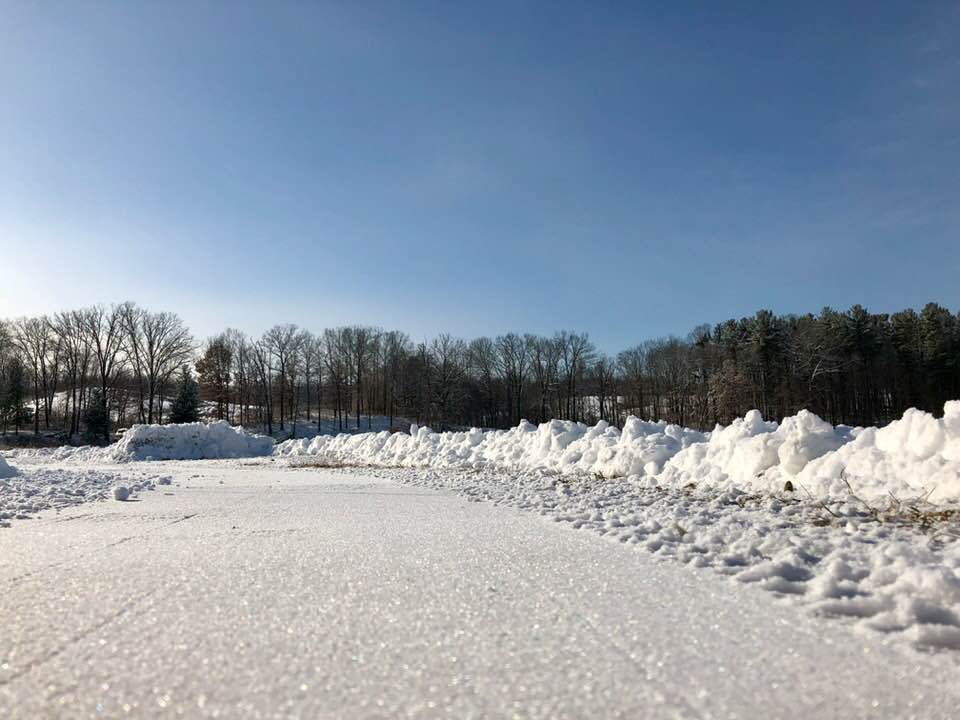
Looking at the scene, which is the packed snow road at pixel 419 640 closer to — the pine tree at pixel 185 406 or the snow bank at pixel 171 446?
the snow bank at pixel 171 446

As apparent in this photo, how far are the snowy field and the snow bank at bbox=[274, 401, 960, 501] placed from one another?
0.12 feet

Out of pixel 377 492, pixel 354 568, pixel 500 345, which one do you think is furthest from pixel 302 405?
pixel 354 568

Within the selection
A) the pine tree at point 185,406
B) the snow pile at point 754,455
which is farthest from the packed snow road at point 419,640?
the pine tree at point 185,406

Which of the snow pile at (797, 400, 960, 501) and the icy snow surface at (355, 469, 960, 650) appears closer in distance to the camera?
the icy snow surface at (355, 469, 960, 650)

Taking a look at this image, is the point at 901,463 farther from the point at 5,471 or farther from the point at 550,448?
the point at 5,471

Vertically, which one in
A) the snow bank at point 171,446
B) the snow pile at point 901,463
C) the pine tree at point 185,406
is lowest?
the snow bank at point 171,446

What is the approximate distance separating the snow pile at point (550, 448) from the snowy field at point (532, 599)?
3050 mm

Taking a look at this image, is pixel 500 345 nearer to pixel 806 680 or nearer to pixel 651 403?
pixel 651 403

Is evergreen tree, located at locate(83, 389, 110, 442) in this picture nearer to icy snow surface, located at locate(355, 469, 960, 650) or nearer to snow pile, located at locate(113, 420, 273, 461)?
snow pile, located at locate(113, 420, 273, 461)

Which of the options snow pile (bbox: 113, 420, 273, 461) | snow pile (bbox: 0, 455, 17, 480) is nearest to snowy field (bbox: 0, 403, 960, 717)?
snow pile (bbox: 0, 455, 17, 480)

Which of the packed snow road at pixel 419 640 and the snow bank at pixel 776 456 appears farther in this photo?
the snow bank at pixel 776 456

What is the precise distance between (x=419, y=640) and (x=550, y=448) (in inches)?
390

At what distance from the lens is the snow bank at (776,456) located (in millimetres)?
4332

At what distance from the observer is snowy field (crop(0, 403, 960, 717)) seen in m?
1.38
